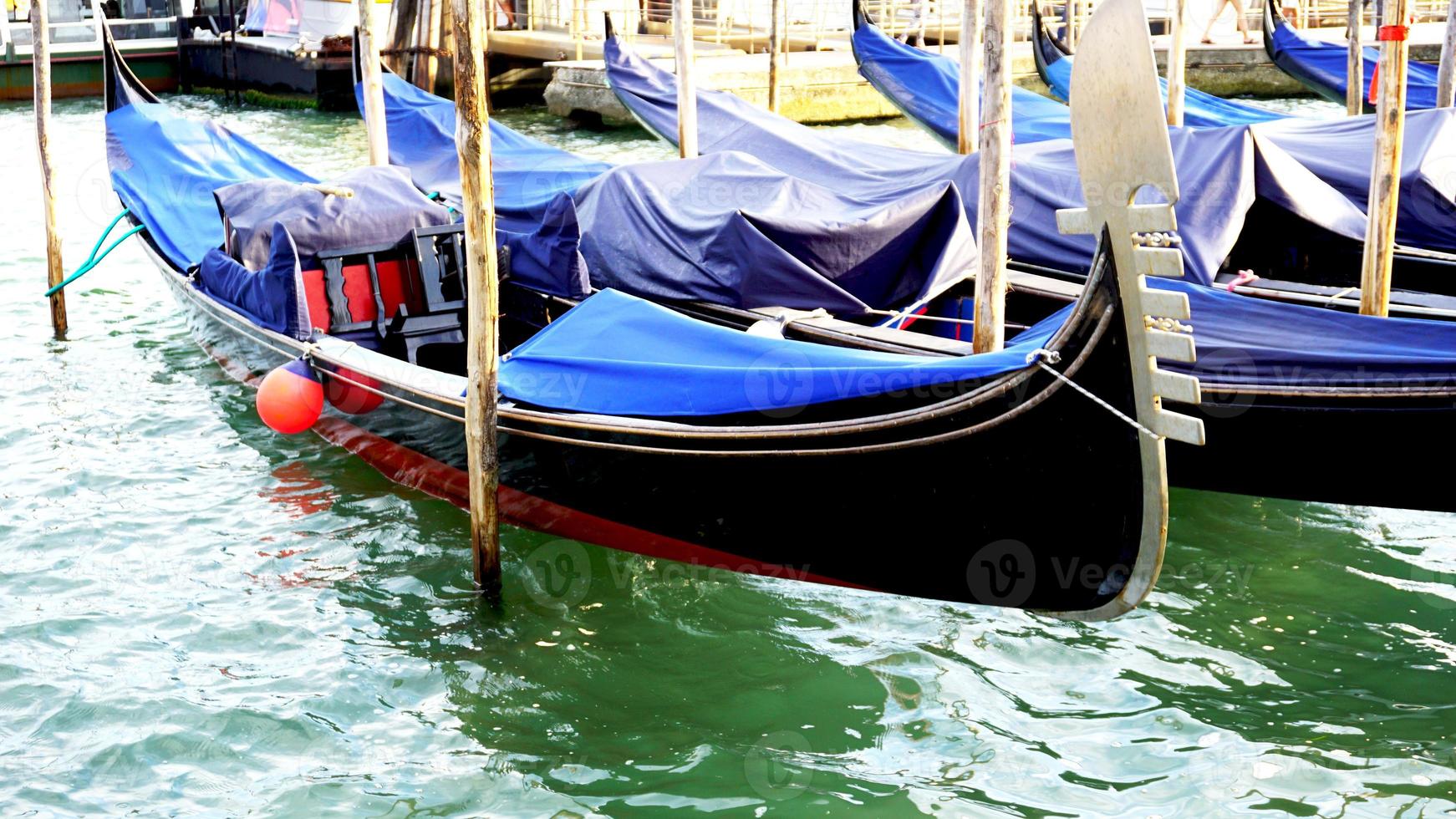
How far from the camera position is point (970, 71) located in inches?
289

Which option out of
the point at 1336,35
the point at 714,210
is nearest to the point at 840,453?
the point at 714,210

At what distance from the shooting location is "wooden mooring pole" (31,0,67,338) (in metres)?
7.11

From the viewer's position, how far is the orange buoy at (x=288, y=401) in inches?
206

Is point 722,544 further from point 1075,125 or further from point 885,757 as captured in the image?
point 1075,125

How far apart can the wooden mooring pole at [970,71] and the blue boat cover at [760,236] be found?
2.85ft

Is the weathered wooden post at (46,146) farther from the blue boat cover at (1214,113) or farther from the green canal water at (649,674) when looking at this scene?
the blue boat cover at (1214,113)

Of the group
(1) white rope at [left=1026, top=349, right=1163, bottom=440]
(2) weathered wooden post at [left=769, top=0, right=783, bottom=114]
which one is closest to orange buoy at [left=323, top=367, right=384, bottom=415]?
(1) white rope at [left=1026, top=349, right=1163, bottom=440]

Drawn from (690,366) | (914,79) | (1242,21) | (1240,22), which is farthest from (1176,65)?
(1240,22)

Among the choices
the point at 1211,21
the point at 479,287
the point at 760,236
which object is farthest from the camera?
the point at 1211,21

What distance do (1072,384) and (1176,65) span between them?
624 cm

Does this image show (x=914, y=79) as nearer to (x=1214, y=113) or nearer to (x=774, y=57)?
(x=1214, y=113)

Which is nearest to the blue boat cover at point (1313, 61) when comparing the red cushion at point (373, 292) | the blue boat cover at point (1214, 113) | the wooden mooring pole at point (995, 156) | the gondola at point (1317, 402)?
the blue boat cover at point (1214, 113)

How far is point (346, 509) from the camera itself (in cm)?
531

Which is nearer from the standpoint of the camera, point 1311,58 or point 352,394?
point 352,394
